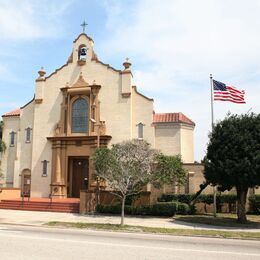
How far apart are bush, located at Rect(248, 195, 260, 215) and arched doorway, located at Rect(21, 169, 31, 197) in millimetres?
18450

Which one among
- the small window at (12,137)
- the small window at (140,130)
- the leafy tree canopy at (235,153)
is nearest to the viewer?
the leafy tree canopy at (235,153)

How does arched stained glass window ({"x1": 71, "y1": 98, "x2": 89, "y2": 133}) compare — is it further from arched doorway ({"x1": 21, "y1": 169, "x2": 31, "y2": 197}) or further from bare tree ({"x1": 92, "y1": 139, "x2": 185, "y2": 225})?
bare tree ({"x1": 92, "y1": 139, "x2": 185, "y2": 225})

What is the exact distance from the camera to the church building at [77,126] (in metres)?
30.0

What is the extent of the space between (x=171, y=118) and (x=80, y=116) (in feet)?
26.0

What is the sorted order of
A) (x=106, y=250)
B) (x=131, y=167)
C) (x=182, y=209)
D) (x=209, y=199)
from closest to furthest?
(x=106, y=250) < (x=131, y=167) < (x=182, y=209) < (x=209, y=199)

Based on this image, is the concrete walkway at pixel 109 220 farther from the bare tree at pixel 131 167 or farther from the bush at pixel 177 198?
the bush at pixel 177 198

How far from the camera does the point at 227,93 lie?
2402 centimetres

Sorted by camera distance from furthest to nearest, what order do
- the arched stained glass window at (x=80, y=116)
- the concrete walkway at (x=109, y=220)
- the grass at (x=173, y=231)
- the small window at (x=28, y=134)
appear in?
the small window at (x=28, y=134), the arched stained glass window at (x=80, y=116), the concrete walkway at (x=109, y=220), the grass at (x=173, y=231)

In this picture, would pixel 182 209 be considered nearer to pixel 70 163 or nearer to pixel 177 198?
pixel 177 198

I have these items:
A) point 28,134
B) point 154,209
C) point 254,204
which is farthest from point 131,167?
point 28,134

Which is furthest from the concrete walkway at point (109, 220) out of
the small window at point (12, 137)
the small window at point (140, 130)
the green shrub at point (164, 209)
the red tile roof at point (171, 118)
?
the small window at point (12, 137)

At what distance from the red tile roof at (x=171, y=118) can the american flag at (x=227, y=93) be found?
6.29 metres

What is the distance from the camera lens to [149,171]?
2056 cm

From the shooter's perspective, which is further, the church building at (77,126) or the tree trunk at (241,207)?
the church building at (77,126)
